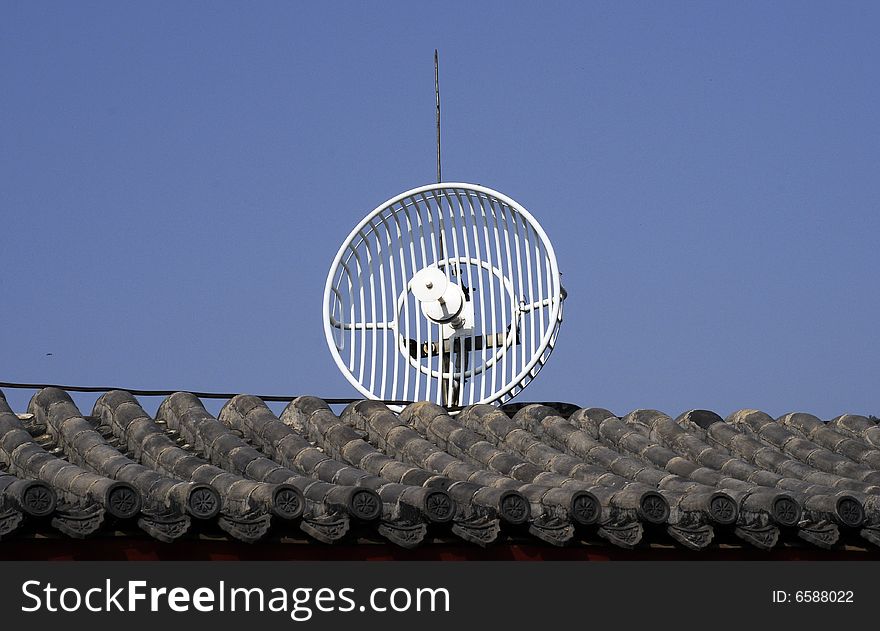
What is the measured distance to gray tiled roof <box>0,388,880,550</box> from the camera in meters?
7.20

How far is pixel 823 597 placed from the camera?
26.8 feet

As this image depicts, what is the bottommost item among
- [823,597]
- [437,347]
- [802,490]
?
[823,597]

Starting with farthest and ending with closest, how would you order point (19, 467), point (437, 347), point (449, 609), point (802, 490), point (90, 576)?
point (437, 347)
point (802, 490)
point (19, 467)
point (449, 609)
point (90, 576)

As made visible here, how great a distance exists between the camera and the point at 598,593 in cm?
785

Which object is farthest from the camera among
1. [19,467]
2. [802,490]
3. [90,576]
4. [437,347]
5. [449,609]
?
[437,347]

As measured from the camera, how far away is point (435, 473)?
344 inches

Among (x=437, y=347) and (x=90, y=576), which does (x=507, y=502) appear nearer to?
(x=90, y=576)

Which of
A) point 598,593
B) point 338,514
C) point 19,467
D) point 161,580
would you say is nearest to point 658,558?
point 598,593

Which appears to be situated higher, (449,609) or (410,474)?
(410,474)

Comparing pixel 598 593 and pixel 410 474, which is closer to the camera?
pixel 598 593

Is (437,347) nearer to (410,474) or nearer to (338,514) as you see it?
(410,474)

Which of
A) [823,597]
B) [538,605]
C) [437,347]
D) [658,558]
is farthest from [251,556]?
[437,347]

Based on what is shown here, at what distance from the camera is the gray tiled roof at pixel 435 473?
720 cm

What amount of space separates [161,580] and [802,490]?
13.2ft
